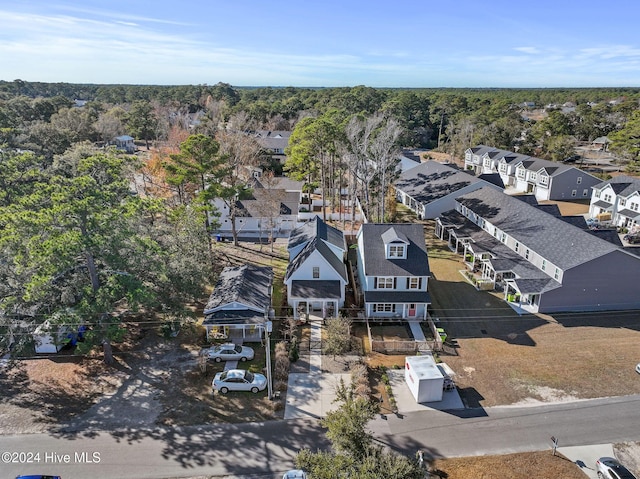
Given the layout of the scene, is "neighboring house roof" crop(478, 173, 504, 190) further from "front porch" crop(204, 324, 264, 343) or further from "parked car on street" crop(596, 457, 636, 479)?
"parked car on street" crop(596, 457, 636, 479)

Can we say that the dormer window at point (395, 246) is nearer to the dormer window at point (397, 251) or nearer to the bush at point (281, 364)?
the dormer window at point (397, 251)

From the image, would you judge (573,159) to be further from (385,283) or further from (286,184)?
(385,283)

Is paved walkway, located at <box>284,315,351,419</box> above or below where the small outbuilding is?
below

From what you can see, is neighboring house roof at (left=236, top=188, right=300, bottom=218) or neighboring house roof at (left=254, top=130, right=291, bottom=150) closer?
neighboring house roof at (left=236, top=188, right=300, bottom=218)

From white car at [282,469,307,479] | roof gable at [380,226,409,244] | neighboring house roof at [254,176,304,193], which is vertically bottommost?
white car at [282,469,307,479]

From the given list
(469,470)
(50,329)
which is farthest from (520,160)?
(50,329)

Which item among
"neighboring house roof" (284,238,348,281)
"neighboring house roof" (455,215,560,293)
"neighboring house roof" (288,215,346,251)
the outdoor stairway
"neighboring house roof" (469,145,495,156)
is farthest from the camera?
"neighboring house roof" (469,145,495,156)

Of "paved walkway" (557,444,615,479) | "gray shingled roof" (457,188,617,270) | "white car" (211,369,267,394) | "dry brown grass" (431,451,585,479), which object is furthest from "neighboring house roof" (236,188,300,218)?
"paved walkway" (557,444,615,479)

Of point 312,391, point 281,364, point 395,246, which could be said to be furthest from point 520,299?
point 281,364
